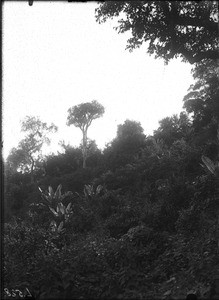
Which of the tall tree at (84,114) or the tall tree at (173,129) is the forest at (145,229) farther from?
the tall tree at (84,114)

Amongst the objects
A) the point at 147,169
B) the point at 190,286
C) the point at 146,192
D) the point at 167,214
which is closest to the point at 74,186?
the point at 147,169

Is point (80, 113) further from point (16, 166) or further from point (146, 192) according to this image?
point (146, 192)

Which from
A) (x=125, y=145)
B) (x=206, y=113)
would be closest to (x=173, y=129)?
(x=125, y=145)

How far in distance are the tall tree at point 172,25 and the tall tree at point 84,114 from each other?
63.2 ft

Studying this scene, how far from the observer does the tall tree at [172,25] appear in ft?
21.2

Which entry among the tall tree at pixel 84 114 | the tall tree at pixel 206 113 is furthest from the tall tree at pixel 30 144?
the tall tree at pixel 206 113

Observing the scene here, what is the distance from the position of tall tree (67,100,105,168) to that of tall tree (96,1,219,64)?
63.2 ft

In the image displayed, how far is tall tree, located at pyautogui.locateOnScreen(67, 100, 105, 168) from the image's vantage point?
2661 cm

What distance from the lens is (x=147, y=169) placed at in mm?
15734

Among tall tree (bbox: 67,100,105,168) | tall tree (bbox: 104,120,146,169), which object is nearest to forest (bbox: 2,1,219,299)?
tall tree (bbox: 104,120,146,169)

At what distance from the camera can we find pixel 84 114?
1052 inches

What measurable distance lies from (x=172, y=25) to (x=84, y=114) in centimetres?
2048

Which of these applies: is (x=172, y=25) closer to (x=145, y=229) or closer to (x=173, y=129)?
(x=145, y=229)

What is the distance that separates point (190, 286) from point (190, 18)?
644 centimetres
